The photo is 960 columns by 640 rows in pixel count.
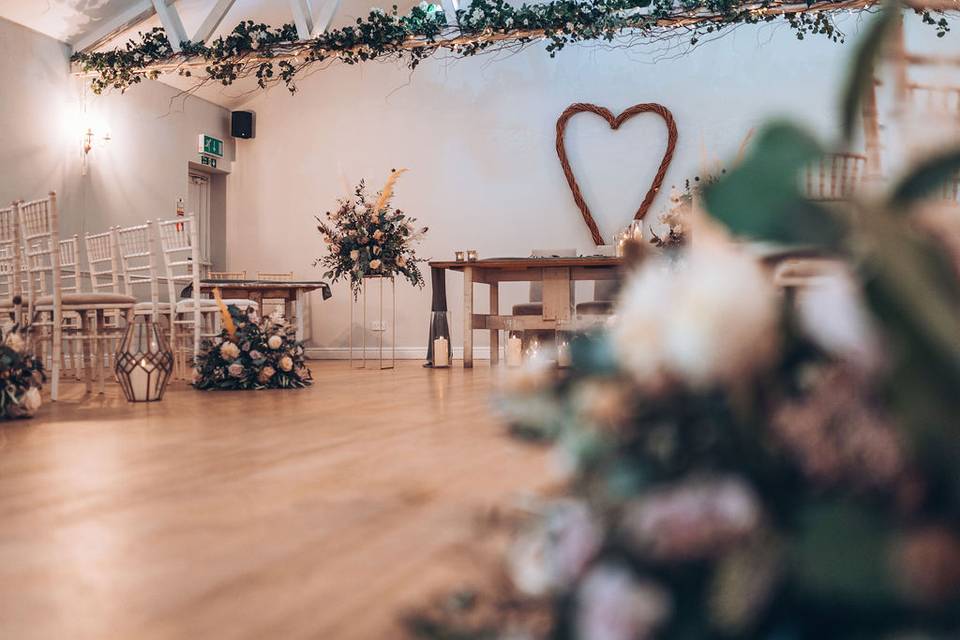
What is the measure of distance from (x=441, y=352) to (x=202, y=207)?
3897 mm

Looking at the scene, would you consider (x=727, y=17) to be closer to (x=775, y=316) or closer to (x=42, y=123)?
(x=42, y=123)

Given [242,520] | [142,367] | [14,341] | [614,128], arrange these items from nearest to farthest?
[242,520]
[14,341]
[142,367]
[614,128]

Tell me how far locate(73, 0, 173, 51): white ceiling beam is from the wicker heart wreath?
3.87 m

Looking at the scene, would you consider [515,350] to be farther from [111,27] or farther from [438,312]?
[111,27]

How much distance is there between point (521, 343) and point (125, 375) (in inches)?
118

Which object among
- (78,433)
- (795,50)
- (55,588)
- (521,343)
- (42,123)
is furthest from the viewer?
(795,50)

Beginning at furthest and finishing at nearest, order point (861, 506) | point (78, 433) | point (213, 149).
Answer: point (213, 149), point (78, 433), point (861, 506)

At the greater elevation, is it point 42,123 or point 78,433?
point 42,123

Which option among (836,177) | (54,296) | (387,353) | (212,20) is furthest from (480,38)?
(836,177)

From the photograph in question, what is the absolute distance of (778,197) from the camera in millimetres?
438

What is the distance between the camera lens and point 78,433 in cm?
295

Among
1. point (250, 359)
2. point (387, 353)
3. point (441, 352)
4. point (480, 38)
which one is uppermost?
point (480, 38)

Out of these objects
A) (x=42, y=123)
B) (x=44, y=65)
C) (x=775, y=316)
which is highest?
(x=44, y=65)

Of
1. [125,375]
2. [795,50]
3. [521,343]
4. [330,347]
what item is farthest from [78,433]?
[795,50]
